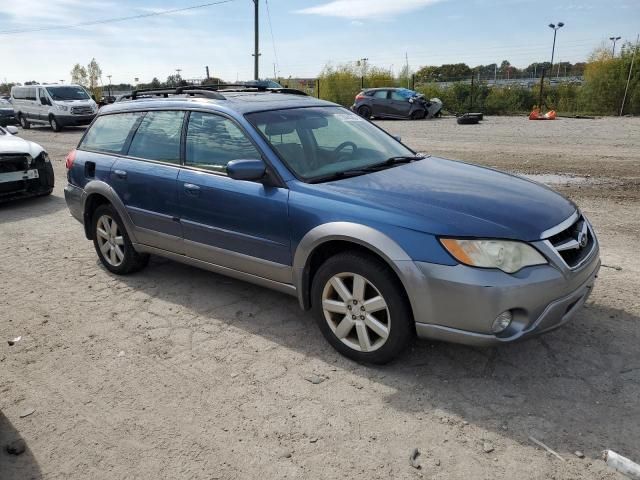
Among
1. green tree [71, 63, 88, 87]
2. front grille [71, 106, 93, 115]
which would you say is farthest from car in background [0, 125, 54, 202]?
green tree [71, 63, 88, 87]

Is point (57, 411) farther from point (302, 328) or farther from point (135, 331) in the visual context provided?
point (302, 328)

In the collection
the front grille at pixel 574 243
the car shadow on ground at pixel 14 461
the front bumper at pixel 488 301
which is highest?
the front grille at pixel 574 243

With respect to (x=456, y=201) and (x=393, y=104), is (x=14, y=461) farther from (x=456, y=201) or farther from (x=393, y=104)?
(x=393, y=104)

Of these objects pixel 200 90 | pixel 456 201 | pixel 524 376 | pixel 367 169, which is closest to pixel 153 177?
pixel 200 90

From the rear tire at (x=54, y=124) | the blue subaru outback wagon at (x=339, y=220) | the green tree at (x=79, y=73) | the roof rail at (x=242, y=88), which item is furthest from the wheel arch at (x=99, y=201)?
the green tree at (x=79, y=73)

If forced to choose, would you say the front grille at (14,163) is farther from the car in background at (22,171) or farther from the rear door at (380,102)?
the rear door at (380,102)

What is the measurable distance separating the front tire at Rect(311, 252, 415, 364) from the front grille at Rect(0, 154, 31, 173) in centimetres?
→ 680

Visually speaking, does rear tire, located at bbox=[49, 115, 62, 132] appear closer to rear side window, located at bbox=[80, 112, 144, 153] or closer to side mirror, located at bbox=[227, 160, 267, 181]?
rear side window, located at bbox=[80, 112, 144, 153]

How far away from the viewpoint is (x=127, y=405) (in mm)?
3107

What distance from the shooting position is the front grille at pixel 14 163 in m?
8.14

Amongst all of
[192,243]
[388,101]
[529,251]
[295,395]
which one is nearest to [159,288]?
[192,243]

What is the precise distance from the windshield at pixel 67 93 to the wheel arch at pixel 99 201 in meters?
21.0

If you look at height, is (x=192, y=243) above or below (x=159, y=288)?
above

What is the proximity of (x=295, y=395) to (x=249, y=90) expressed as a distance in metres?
3.08
